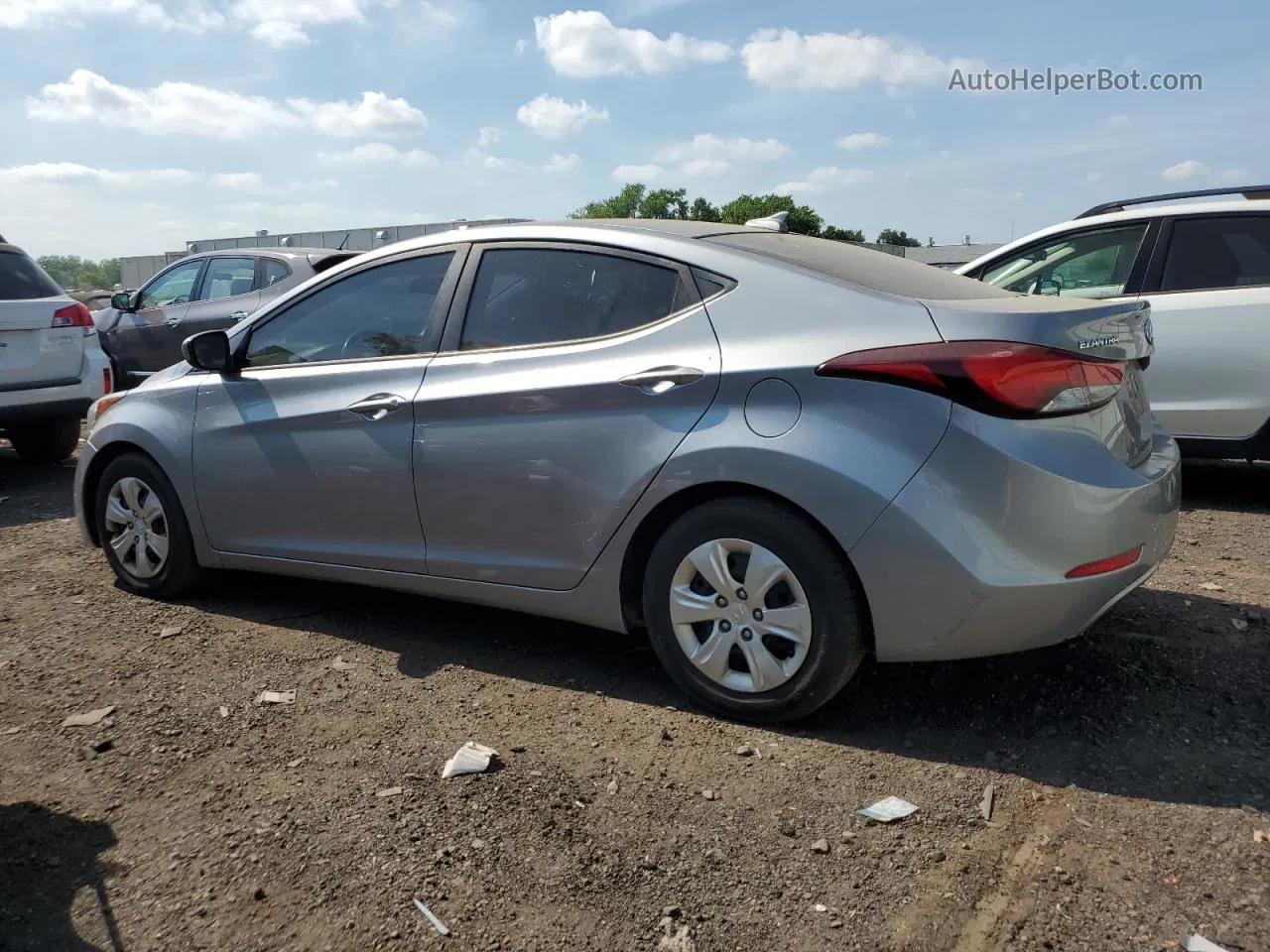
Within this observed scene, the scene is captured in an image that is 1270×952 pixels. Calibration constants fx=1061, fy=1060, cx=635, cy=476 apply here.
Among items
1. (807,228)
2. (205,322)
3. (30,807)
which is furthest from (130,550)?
(807,228)

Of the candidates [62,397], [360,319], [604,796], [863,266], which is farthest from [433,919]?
[62,397]

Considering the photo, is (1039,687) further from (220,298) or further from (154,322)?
(154,322)

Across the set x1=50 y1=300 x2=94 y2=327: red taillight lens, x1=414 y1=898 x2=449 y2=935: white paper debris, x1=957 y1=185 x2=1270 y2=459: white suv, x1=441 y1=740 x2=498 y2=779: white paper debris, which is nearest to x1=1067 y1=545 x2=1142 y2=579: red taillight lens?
x1=441 y1=740 x2=498 y2=779: white paper debris

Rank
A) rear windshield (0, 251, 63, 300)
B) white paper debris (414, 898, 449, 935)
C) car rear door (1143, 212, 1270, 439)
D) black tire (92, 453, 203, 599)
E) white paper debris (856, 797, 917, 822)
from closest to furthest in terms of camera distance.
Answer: white paper debris (414, 898, 449, 935), white paper debris (856, 797, 917, 822), black tire (92, 453, 203, 599), car rear door (1143, 212, 1270, 439), rear windshield (0, 251, 63, 300)

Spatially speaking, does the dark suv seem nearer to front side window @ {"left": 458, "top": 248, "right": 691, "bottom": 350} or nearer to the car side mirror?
the car side mirror

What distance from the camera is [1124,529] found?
313 cm

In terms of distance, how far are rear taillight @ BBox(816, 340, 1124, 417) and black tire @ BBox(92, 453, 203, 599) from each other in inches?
123

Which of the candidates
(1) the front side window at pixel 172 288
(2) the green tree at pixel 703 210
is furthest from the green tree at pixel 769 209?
(1) the front side window at pixel 172 288

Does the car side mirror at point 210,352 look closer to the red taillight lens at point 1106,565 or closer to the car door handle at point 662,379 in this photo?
the car door handle at point 662,379

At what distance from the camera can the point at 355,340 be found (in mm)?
4270

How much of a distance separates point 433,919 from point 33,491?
6.74m

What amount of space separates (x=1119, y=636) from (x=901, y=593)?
146 centimetres

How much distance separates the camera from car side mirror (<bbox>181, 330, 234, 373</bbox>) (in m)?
4.53

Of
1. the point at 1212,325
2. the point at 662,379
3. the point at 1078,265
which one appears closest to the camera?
the point at 662,379
